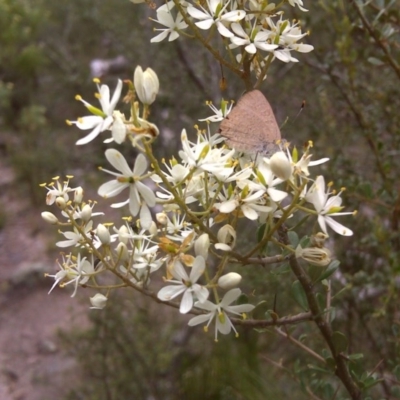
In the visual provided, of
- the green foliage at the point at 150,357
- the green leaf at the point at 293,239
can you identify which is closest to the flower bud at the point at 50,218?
the green leaf at the point at 293,239

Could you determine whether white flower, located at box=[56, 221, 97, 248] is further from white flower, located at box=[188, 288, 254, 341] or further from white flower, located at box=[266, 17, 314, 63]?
white flower, located at box=[266, 17, 314, 63]

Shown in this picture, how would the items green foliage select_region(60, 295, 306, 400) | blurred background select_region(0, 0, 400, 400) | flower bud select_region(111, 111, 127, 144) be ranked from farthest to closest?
green foliage select_region(60, 295, 306, 400)
blurred background select_region(0, 0, 400, 400)
flower bud select_region(111, 111, 127, 144)

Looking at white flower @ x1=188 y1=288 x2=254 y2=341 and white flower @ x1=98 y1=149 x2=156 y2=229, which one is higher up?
white flower @ x1=98 y1=149 x2=156 y2=229

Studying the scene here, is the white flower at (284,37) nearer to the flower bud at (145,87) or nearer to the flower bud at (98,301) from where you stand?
the flower bud at (145,87)

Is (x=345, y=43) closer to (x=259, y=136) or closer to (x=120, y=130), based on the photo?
(x=259, y=136)

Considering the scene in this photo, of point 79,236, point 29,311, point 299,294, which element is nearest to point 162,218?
point 79,236

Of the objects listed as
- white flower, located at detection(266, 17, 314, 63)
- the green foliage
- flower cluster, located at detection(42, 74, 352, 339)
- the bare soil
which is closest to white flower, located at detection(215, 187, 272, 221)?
flower cluster, located at detection(42, 74, 352, 339)
